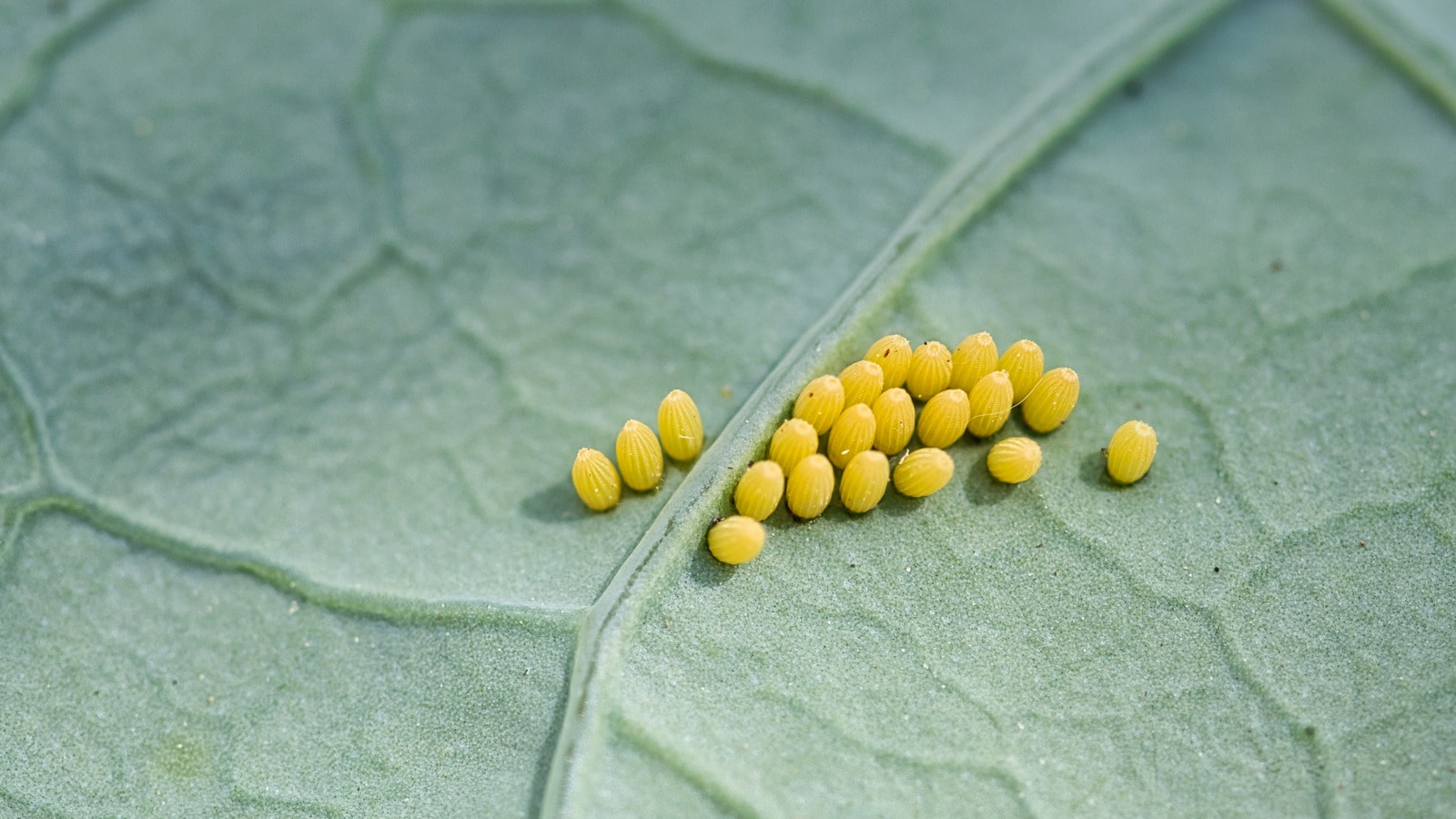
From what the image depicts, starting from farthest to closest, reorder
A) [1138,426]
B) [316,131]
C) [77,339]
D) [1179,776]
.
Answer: [316,131]
[77,339]
[1138,426]
[1179,776]

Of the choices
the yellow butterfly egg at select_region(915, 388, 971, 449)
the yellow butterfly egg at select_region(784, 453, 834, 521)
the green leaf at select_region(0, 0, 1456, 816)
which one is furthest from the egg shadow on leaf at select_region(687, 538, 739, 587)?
the yellow butterfly egg at select_region(915, 388, 971, 449)

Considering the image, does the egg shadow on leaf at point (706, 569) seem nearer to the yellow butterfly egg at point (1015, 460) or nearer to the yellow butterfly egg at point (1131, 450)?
the yellow butterfly egg at point (1015, 460)

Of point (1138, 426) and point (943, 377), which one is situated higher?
point (1138, 426)

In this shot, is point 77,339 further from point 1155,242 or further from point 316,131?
point 1155,242

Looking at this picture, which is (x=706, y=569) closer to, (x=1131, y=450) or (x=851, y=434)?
(x=851, y=434)

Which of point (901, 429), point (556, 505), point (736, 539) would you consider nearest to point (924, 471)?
point (901, 429)

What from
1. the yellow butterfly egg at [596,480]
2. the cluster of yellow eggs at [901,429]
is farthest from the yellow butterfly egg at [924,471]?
the yellow butterfly egg at [596,480]

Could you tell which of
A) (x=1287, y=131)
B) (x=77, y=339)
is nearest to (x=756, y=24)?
(x=1287, y=131)
